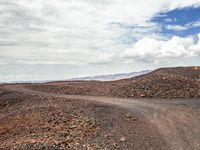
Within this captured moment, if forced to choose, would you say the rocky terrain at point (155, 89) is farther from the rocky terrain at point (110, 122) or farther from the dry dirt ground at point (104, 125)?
the dry dirt ground at point (104, 125)

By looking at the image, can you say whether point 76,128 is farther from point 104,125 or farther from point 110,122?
point 110,122

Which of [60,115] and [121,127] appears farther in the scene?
[60,115]

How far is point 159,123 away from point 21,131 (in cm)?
828

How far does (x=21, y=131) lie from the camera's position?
19.7 metres

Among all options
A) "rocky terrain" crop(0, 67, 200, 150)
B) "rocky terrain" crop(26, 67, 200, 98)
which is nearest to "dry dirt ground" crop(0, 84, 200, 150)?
"rocky terrain" crop(0, 67, 200, 150)

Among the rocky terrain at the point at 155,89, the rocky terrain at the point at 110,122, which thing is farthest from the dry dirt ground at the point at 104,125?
the rocky terrain at the point at 155,89

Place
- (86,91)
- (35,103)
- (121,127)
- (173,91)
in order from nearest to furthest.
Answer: (121,127), (35,103), (173,91), (86,91)

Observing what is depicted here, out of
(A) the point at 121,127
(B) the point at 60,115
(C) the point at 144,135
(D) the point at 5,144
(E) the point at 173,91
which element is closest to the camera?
(D) the point at 5,144

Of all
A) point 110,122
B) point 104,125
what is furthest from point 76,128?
point 110,122

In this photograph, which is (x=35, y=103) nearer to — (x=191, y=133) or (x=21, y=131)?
(x=21, y=131)

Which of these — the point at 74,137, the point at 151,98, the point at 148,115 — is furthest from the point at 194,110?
the point at 74,137

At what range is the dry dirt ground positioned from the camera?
17.3 m

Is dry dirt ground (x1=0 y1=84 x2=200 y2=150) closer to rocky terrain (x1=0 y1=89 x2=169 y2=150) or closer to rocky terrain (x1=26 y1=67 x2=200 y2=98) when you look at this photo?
rocky terrain (x1=0 y1=89 x2=169 y2=150)

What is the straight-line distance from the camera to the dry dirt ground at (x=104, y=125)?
56.8 feet
